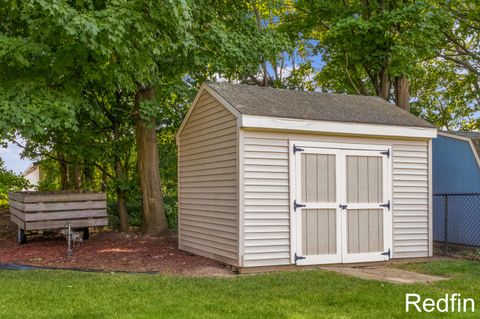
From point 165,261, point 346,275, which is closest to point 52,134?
point 165,261

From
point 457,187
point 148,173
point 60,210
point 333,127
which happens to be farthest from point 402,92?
point 60,210

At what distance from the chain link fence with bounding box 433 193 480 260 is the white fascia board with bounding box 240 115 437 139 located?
1.81m

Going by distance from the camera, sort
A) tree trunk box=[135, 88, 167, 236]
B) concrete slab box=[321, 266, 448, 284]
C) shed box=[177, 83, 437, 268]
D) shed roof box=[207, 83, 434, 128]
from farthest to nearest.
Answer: tree trunk box=[135, 88, 167, 236] → shed roof box=[207, 83, 434, 128] → shed box=[177, 83, 437, 268] → concrete slab box=[321, 266, 448, 284]

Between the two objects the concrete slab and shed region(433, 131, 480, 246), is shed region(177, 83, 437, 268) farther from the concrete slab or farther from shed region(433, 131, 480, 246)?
shed region(433, 131, 480, 246)

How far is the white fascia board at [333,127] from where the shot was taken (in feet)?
25.4

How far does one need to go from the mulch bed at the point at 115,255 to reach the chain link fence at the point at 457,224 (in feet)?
16.1

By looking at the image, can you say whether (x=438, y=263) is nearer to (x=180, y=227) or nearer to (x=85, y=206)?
(x=180, y=227)

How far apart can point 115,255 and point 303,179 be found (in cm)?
379

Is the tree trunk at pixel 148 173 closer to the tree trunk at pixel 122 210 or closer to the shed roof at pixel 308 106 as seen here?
the tree trunk at pixel 122 210

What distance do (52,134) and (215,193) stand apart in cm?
509

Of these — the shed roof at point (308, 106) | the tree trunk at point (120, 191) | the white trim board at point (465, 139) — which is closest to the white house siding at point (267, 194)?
the shed roof at point (308, 106)

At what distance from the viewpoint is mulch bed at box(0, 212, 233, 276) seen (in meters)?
8.16

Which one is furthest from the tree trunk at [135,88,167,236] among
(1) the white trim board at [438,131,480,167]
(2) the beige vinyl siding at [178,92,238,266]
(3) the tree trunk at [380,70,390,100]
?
(3) the tree trunk at [380,70,390,100]

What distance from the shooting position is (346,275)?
7336 millimetres
